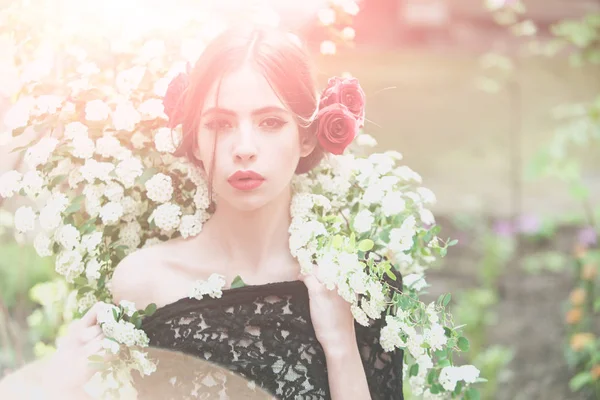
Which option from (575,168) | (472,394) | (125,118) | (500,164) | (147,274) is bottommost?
(472,394)

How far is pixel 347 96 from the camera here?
2.11 metres

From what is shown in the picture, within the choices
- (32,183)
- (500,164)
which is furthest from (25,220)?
(500,164)

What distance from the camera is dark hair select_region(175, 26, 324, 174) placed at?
202 centimetres

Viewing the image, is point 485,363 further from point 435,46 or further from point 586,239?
point 435,46

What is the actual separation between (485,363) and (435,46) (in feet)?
8.75

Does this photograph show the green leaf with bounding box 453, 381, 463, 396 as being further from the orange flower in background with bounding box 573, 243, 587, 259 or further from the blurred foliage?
the orange flower in background with bounding box 573, 243, 587, 259

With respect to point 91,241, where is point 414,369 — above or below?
below

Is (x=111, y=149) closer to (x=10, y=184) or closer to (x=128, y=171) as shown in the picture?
(x=128, y=171)

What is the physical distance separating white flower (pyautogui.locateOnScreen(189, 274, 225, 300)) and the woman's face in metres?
0.19

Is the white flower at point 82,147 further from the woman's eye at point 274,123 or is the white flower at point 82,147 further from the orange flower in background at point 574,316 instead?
the orange flower in background at point 574,316

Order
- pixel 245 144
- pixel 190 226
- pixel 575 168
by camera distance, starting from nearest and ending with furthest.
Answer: pixel 245 144 < pixel 190 226 < pixel 575 168

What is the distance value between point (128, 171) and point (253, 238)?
1.33 feet

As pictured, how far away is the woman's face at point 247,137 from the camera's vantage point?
1987mm

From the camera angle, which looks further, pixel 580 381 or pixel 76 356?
pixel 580 381
